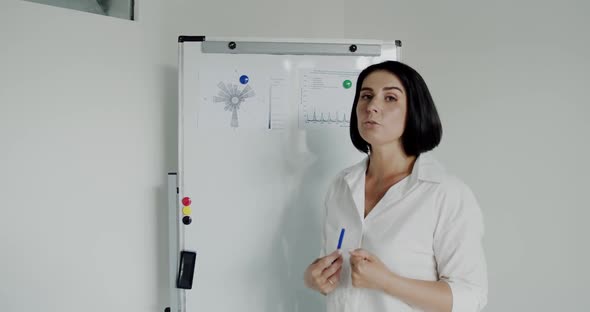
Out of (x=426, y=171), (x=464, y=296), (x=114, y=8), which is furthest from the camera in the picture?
(x=114, y=8)

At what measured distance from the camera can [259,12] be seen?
1895 millimetres

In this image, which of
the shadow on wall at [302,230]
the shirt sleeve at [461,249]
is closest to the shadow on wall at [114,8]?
the shadow on wall at [302,230]

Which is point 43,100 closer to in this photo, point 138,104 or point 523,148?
point 138,104

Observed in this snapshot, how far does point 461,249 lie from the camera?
914 millimetres

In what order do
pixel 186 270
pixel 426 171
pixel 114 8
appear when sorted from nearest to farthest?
pixel 426 171, pixel 186 270, pixel 114 8

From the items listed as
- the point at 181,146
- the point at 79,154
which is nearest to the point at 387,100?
the point at 181,146

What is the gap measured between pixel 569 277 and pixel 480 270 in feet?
3.05

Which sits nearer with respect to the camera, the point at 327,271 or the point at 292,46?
the point at 327,271

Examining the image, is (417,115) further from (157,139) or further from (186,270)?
(157,139)

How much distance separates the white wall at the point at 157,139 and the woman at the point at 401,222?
2.56 ft

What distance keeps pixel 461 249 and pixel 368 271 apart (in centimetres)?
22

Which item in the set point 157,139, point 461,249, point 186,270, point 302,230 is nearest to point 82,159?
point 157,139

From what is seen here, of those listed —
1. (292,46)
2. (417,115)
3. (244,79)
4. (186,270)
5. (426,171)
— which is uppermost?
(292,46)

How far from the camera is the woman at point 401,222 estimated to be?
0.92 meters
